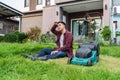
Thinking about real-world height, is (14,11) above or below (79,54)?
above

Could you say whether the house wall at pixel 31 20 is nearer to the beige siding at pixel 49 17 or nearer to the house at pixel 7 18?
the house at pixel 7 18

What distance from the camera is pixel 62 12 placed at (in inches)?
779

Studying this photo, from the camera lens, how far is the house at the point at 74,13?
17.2 metres

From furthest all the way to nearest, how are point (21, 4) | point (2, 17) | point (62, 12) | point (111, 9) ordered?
point (21, 4) < point (2, 17) < point (62, 12) < point (111, 9)

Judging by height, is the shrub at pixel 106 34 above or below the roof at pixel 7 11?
below

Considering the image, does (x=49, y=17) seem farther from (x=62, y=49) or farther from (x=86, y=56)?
(x=86, y=56)

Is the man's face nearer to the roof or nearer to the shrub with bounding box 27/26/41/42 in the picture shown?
the shrub with bounding box 27/26/41/42

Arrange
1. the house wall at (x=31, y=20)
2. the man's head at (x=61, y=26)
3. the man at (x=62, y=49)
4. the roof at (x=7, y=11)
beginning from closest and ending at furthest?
the man at (x=62, y=49) < the man's head at (x=61, y=26) < the roof at (x=7, y=11) < the house wall at (x=31, y=20)

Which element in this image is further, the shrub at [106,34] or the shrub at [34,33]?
the shrub at [34,33]

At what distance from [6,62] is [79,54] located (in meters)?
1.66

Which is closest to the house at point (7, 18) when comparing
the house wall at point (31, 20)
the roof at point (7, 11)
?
the roof at point (7, 11)

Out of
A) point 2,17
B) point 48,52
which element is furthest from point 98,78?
point 2,17

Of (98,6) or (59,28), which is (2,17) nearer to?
(98,6)

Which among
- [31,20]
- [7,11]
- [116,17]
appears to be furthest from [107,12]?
[31,20]
